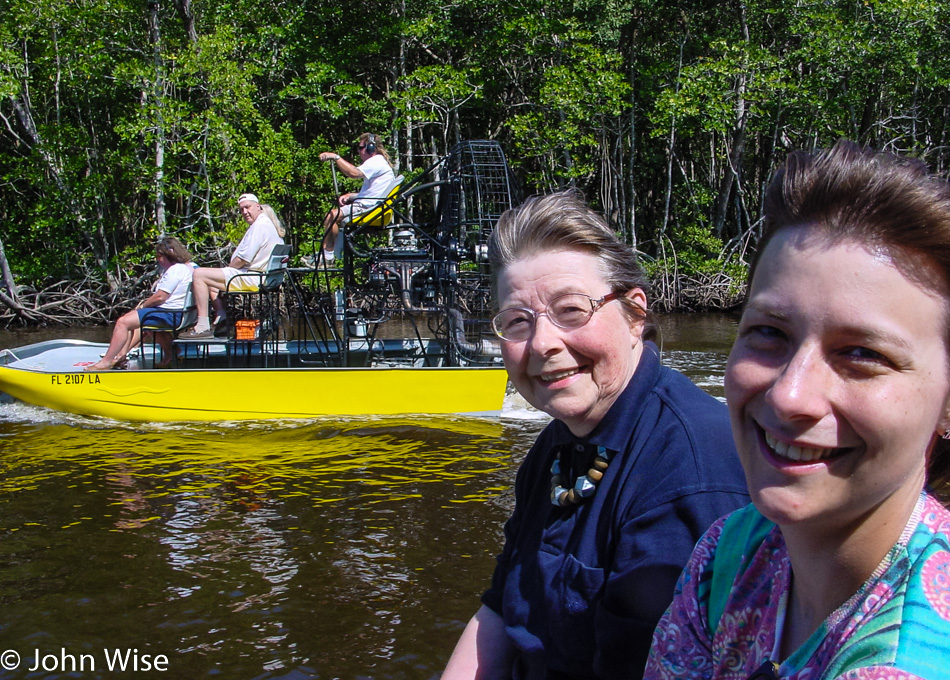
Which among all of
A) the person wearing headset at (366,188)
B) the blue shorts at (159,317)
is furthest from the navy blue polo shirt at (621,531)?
the blue shorts at (159,317)

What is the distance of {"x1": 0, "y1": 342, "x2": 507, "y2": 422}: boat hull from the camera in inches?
353

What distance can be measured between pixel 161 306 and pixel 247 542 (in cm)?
432

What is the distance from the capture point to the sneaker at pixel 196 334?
9.30m

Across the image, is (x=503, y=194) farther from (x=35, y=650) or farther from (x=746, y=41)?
(x=746, y=41)

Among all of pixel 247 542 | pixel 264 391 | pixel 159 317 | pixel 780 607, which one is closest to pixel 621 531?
pixel 780 607

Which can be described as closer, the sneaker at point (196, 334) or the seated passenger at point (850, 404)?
the seated passenger at point (850, 404)

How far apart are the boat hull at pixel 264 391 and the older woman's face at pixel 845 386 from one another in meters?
7.87

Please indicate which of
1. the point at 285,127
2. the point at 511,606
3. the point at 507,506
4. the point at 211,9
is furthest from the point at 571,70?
the point at 511,606

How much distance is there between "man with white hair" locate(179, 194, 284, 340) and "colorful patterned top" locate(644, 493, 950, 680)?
27.4 ft

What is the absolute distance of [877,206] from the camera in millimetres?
1066

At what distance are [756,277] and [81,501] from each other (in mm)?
6564

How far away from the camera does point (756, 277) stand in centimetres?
119

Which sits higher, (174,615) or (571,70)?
(571,70)

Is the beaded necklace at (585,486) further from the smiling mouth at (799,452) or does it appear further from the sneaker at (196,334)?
the sneaker at (196,334)
